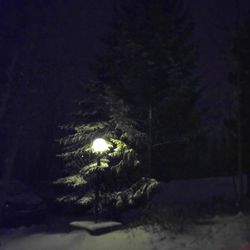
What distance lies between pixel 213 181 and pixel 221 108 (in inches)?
229

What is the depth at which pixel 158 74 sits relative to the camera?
13.8 metres

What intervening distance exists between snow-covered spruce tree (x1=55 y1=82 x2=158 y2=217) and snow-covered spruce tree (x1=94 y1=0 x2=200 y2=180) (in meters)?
0.63

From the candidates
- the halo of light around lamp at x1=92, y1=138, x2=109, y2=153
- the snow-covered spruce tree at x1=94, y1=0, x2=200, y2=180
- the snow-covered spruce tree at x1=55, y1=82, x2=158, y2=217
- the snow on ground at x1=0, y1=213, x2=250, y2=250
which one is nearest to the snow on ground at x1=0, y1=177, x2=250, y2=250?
the snow on ground at x1=0, y1=213, x2=250, y2=250

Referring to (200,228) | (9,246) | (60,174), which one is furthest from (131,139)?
(60,174)

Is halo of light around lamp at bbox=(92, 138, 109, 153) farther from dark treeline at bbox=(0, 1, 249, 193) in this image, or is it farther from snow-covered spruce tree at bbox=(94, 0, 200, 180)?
dark treeline at bbox=(0, 1, 249, 193)

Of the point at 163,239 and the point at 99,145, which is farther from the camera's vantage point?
the point at 99,145

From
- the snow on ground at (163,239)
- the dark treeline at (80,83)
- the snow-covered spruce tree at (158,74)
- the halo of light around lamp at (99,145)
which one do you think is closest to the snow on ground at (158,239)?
the snow on ground at (163,239)

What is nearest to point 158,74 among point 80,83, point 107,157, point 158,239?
point 107,157

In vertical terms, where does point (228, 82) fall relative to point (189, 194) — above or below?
above

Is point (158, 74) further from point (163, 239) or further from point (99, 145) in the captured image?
point (163, 239)

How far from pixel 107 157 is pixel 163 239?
389 cm

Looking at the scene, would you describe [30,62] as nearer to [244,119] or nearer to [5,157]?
[5,157]

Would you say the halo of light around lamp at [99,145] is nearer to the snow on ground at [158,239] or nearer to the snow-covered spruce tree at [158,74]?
the snow-covered spruce tree at [158,74]

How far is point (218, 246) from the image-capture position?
8531 millimetres
